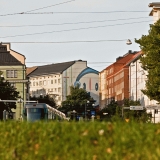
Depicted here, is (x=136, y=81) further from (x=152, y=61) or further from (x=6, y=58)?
(x=152, y=61)

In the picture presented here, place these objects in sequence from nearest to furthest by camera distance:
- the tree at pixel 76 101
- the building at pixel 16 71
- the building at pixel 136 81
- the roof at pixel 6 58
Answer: the building at pixel 136 81 < the building at pixel 16 71 < the roof at pixel 6 58 < the tree at pixel 76 101

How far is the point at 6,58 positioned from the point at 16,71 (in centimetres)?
692

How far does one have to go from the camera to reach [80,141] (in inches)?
440

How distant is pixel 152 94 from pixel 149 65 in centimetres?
245

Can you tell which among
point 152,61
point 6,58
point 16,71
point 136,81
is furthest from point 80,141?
point 6,58

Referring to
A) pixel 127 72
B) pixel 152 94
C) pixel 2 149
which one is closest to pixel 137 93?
pixel 127 72

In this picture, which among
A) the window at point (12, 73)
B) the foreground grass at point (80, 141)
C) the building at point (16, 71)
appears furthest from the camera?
the window at point (12, 73)

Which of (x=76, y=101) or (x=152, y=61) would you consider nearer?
(x=152, y=61)

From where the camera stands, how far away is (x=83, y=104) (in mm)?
178500

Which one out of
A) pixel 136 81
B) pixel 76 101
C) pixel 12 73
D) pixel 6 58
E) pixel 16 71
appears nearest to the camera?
pixel 16 71

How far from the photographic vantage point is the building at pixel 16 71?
467 feet

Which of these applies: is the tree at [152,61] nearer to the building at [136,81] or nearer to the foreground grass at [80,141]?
the foreground grass at [80,141]

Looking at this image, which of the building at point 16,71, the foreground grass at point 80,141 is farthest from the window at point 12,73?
the foreground grass at point 80,141

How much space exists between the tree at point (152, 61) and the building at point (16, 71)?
75292mm
